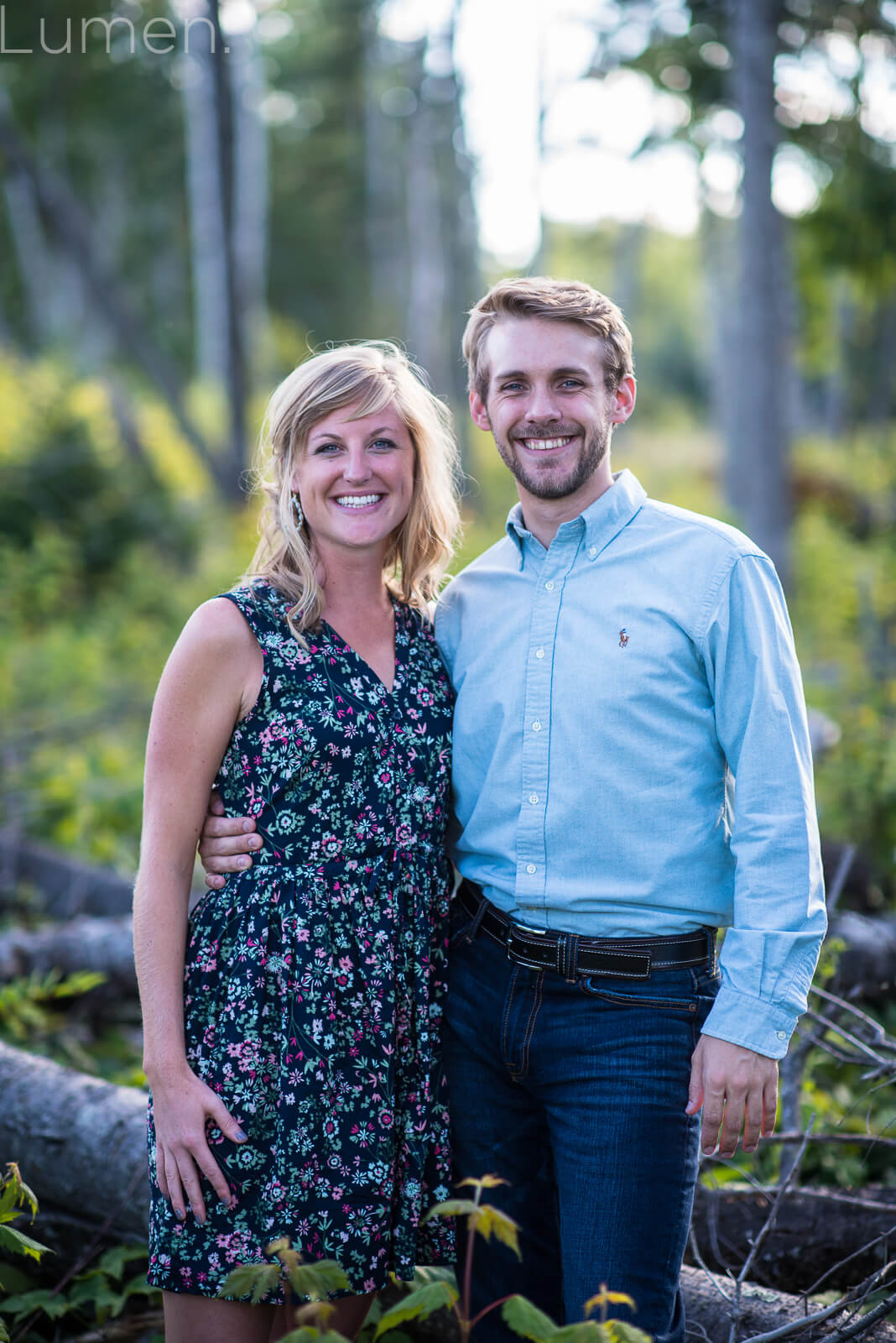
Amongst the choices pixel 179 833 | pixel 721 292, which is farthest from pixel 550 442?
pixel 721 292

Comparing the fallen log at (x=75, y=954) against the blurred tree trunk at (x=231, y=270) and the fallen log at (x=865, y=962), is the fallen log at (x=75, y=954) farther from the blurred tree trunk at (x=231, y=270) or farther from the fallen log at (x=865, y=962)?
the blurred tree trunk at (x=231, y=270)

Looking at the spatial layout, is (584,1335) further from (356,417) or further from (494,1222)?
(356,417)

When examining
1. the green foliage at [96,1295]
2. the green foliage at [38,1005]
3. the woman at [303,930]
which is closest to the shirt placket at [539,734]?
the woman at [303,930]

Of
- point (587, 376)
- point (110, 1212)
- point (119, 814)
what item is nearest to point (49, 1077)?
point (110, 1212)

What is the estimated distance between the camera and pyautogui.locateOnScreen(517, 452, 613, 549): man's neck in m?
2.45

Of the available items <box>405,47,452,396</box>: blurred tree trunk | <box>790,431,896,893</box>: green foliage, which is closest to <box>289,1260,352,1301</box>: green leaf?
<box>790,431,896,893</box>: green foliage

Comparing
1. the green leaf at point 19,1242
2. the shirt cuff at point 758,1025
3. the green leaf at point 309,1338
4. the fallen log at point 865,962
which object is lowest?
the fallen log at point 865,962

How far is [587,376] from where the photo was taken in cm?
242

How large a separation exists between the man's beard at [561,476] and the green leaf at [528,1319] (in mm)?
1568

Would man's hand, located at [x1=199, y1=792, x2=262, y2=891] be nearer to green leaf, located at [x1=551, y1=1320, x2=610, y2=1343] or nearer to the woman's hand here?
the woman's hand

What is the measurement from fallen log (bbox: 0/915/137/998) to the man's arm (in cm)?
284

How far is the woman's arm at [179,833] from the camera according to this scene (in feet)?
7.23

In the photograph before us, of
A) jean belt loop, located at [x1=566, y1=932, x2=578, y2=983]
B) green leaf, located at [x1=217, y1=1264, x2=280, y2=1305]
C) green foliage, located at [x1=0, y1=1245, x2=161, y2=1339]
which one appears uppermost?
jean belt loop, located at [x1=566, y1=932, x2=578, y2=983]

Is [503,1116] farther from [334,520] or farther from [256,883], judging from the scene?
[334,520]
